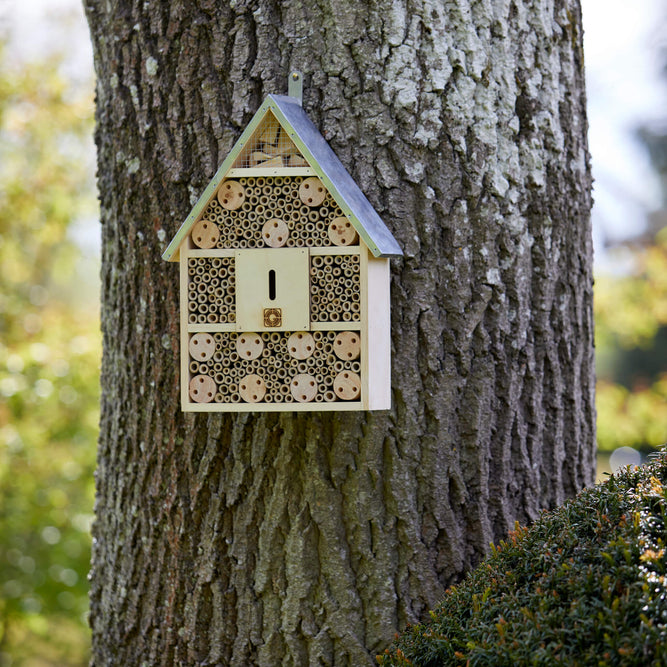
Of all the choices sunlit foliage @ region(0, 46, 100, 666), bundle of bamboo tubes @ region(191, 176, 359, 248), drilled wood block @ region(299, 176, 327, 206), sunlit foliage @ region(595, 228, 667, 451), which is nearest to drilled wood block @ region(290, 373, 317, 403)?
bundle of bamboo tubes @ region(191, 176, 359, 248)

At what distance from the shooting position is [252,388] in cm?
181

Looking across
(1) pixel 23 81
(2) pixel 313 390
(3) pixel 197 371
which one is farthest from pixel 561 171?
(1) pixel 23 81

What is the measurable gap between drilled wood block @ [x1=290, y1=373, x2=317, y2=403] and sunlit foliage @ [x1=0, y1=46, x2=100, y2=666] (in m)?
3.96

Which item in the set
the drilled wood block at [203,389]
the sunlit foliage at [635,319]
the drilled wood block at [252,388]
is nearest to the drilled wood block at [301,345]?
the drilled wood block at [252,388]

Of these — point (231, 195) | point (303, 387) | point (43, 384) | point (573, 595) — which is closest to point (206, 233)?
point (231, 195)

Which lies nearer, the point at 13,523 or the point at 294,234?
the point at 294,234

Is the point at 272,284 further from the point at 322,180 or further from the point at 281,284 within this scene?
the point at 322,180

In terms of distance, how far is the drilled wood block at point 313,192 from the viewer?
1797 mm

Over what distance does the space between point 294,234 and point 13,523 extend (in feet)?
15.9

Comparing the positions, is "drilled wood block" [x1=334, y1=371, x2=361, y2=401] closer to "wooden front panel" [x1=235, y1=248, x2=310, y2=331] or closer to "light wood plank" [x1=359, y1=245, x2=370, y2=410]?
"light wood plank" [x1=359, y1=245, x2=370, y2=410]

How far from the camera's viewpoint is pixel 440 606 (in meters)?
1.77

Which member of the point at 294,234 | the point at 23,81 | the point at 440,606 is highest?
the point at 23,81

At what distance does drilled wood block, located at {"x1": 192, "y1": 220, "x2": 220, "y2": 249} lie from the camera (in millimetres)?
1835

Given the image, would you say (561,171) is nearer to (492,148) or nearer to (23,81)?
(492,148)
